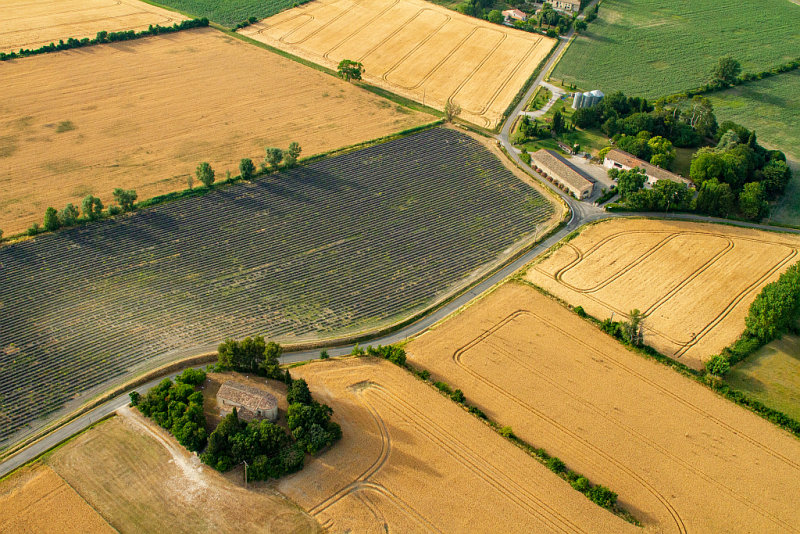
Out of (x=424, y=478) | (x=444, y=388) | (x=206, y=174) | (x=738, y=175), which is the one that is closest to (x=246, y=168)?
(x=206, y=174)

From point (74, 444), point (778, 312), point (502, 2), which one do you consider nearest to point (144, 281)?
point (74, 444)

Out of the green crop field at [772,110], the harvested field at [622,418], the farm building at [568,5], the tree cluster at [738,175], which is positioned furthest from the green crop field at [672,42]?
the harvested field at [622,418]

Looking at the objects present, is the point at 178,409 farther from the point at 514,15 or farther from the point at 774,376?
the point at 514,15

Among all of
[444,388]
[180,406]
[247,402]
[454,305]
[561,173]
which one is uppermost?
[561,173]

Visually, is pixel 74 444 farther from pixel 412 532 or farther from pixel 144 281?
pixel 412 532

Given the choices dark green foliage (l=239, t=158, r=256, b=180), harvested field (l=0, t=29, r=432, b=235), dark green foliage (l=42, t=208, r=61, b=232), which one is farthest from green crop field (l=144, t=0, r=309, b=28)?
dark green foliage (l=42, t=208, r=61, b=232)

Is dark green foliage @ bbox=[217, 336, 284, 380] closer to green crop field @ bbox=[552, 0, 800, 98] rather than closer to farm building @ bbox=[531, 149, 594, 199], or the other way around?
farm building @ bbox=[531, 149, 594, 199]
